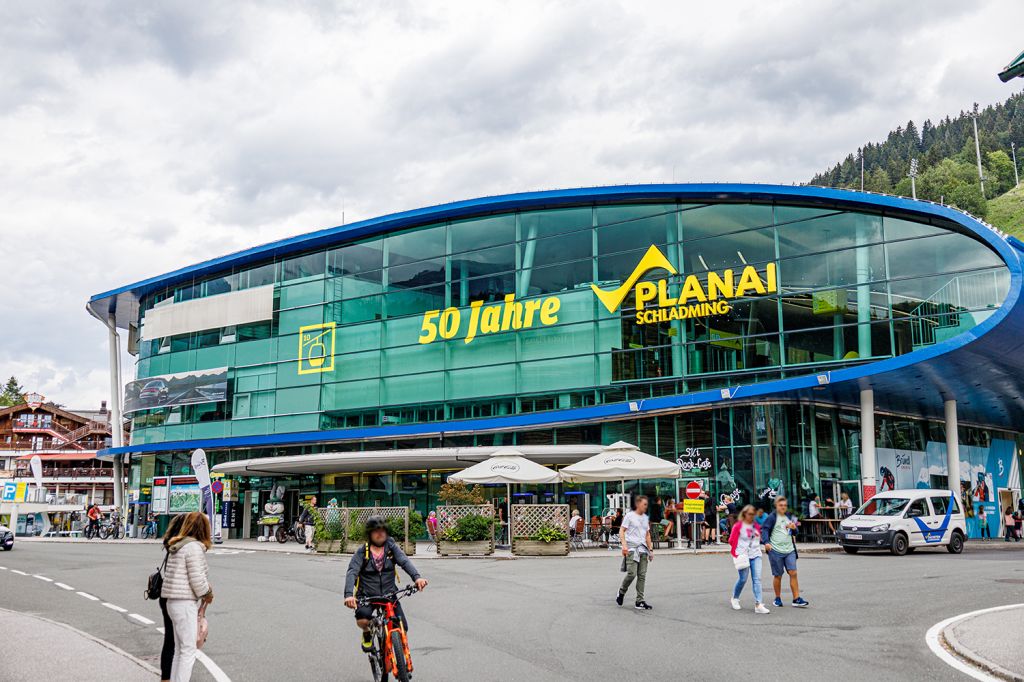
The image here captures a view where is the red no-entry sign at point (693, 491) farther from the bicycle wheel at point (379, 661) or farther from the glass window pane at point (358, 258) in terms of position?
the glass window pane at point (358, 258)

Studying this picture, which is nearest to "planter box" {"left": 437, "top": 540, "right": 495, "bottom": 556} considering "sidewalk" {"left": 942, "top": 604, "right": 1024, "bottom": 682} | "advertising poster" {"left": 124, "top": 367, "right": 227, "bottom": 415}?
"sidewalk" {"left": 942, "top": 604, "right": 1024, "bottom": 682}

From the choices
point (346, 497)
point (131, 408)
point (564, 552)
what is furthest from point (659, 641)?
→ point (131, 408)

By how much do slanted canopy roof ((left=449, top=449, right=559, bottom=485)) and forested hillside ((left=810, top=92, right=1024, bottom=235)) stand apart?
11187cm

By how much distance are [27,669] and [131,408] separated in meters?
44.5

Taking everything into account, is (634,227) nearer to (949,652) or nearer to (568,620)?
(568,620)

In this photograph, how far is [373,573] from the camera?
28.6 ft

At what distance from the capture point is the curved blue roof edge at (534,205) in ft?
109

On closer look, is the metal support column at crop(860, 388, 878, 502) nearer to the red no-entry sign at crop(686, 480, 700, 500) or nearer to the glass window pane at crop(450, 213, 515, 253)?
the red no-entry sign at crop(686, 480, 700, 500)

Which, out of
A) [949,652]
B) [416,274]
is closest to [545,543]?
[949,652]

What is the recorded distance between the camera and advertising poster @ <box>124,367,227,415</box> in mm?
47438

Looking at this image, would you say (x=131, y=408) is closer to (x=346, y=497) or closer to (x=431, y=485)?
(x=346, y=497)

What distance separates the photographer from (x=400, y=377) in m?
42.0

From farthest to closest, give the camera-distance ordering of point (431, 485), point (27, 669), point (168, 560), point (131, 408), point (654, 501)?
point (131, 408) → point (431, 485) → point (654, 501) → point (27, 669) → point (168, 560)

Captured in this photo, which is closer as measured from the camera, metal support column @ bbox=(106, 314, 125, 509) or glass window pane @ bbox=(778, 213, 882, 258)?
glass window pane @ bbox=(778, 213, 882, 258)
